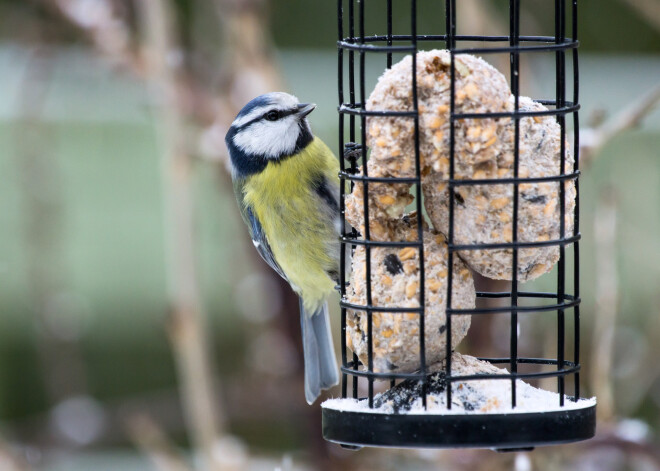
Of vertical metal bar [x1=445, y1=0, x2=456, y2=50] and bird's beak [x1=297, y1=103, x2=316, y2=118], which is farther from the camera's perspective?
bird's beak [x1=297, y1=103, x2=316, y2=118]

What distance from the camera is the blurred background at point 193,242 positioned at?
3.37 metres

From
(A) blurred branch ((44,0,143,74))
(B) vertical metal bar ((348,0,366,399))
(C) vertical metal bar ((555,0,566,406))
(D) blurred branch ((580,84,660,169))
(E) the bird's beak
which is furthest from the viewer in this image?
(A) blurred branch ((44,0,143,74))

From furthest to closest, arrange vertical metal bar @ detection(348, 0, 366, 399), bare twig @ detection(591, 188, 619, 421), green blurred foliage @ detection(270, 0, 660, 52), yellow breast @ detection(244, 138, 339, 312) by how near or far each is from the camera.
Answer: green blurred foliage @ detection(270, 0, 660, 52)
yellow breast @ detection(244, 138, 339, 312)
bare twig @ detection(591, 188, 619, 421)
vertical metal bar @ detection(348, 0, 366, 399)

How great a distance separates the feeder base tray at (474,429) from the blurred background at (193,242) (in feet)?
2.46

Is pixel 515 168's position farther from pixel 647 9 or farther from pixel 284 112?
pixel 647 9

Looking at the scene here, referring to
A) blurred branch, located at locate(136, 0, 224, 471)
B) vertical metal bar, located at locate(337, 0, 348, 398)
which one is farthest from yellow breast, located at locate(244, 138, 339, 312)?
vertical metal bar, located at locate(337, 0, 348, 398)

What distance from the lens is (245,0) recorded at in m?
3.74

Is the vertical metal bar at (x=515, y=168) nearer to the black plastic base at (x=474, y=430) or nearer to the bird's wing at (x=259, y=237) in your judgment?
the black plastic base at (x=474, y=430)

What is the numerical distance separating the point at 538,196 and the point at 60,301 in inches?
138

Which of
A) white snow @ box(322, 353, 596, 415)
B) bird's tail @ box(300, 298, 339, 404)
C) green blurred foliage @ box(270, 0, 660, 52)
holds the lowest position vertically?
bird's tail @ box(300, 298, 339, 404)

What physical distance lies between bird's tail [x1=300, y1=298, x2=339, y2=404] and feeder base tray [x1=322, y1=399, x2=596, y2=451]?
1044 millimetres

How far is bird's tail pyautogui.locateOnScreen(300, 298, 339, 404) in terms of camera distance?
3320 millimetres

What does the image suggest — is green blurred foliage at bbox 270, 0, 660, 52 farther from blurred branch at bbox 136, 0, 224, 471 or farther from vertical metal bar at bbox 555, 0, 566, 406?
vertical metal bar at bbox 555, 0, 566, 406


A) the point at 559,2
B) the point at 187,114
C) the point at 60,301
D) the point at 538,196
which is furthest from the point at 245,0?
the point at 60,301
